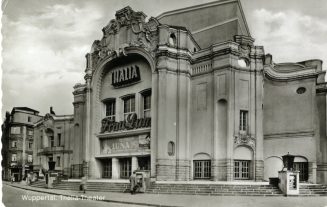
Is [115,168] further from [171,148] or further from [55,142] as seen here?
[55,142]

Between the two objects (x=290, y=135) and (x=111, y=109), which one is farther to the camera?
(x=111, y=109)

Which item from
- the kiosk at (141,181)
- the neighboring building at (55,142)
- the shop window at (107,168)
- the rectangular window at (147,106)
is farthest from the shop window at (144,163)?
the neighboring building at (55,142)

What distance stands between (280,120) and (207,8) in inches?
310

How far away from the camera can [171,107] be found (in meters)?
24.0

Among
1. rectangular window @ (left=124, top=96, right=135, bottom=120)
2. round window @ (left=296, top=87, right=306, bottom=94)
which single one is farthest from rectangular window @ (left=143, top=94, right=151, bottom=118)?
round window @ (left=296, top=87, right=306, bottom=94)

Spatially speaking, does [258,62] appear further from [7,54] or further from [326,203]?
[7,54]

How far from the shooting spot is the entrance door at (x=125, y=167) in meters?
27.0

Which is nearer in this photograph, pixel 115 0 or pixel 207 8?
pixel 115 0

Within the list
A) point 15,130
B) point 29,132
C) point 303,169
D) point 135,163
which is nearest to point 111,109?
point 135,163

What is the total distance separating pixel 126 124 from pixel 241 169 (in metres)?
7.74

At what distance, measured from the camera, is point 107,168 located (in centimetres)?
2889

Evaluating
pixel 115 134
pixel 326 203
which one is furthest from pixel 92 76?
pixel 326 203

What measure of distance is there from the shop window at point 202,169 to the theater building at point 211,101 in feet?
0.18

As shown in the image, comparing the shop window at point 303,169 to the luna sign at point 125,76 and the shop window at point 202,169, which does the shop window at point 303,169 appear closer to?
the shop window at point 202,169
